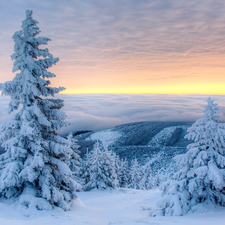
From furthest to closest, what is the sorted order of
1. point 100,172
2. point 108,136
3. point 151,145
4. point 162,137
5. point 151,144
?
point 108,136
point 162,137
point 151,144
point 151,145
point 100,172

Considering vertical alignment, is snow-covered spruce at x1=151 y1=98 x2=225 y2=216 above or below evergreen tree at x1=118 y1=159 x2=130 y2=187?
above

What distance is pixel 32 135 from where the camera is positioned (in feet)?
33.0

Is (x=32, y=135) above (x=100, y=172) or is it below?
above

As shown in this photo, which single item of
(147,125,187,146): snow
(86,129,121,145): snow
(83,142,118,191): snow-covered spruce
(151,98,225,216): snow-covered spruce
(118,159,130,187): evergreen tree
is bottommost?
(86,129,121,145): snow

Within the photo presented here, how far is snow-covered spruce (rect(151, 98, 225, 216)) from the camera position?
10.0m

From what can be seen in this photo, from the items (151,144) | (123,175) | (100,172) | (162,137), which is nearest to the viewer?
(100,172)


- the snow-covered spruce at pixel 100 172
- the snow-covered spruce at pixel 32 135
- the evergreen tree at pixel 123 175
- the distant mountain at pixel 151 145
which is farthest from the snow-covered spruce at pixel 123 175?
the snow-covered spruce at pixel 32 135

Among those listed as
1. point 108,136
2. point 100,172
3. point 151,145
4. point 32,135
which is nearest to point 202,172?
point 32,135

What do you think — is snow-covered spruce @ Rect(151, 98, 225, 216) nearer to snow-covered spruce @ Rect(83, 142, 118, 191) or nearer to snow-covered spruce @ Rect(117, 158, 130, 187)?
snow-covered spruce @ Rect(83, 142, 118, 191)

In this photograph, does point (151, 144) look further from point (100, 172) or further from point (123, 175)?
point (100, 172)

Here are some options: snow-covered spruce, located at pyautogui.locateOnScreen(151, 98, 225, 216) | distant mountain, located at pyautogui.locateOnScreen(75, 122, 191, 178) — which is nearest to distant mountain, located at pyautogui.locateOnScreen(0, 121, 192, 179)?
distant mountain, located at pyautogui.locateOnScreen(75, 122, 191, 178)

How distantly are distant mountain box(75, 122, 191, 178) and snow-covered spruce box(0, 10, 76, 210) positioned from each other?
6293 centimetres

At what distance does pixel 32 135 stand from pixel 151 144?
386 ft

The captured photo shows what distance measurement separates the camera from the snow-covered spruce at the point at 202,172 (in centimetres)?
1005
